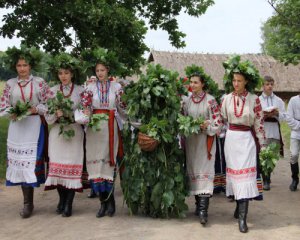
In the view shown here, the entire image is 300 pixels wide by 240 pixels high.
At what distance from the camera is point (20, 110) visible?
586cm

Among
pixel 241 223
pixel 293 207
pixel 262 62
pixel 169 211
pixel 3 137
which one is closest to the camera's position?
pixel 241 223

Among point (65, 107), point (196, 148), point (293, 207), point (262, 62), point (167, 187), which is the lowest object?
point (293, 207)

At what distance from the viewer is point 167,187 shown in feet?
18.9

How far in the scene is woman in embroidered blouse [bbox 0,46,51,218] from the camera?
20.0 feet

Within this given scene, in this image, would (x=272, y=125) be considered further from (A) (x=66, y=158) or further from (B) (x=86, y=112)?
(A) (x=66, y=158)

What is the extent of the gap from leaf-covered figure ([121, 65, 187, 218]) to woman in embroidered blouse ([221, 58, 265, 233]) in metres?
0.66

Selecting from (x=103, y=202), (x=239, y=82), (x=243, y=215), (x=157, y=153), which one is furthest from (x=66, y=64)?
(x=243, y=215)

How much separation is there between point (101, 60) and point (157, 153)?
140 centimetres

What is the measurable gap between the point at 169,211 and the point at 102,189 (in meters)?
0.92

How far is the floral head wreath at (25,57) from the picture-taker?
20.1 feet

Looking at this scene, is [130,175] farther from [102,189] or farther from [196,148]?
[196,148]

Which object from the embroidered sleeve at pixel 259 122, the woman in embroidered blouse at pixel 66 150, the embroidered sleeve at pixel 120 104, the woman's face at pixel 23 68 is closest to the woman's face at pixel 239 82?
the embroidered sleeve at pixel 259 122

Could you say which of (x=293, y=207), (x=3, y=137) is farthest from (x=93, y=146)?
(x=3, y=137)

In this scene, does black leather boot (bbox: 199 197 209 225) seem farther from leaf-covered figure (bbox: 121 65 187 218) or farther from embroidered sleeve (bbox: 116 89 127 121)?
embroidered sleeve (bbox: 116 89 127 121)
